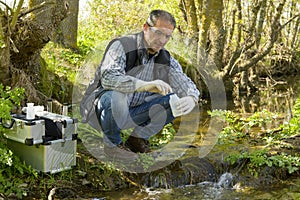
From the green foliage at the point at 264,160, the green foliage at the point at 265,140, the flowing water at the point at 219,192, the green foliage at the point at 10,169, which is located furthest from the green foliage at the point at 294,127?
the green foliage at the point at 10,169

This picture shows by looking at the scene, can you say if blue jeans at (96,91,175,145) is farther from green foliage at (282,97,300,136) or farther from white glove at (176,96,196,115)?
green foliage at (282,97,300,136)

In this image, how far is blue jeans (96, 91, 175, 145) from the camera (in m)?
4.10

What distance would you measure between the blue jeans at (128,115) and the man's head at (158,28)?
1.74 feet

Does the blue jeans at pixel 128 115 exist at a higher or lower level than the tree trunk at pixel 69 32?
lower

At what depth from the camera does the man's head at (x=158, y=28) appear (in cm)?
408

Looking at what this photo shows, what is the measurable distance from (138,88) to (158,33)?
1.74ft

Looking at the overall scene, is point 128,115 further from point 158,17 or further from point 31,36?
point 31,36

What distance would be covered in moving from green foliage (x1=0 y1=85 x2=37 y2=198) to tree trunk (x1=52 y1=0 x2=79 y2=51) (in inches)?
185

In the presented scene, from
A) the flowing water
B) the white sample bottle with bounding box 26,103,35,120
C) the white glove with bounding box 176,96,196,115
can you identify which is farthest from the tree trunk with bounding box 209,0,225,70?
the white sample bottle with bounding box 26,103,35,120

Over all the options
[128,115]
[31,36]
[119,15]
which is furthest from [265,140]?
[119,15]

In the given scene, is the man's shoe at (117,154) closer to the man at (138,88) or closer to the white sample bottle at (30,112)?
the man at (138,88)

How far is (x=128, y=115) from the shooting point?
4.32 meters

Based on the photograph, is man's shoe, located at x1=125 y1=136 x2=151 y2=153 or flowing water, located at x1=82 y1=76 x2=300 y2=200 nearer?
flowing water, located at x1=82 y1=76 x2=300 y2=200

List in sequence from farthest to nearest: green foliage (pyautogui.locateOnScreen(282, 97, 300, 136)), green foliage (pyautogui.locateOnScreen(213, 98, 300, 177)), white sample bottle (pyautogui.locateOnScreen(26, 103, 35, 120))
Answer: green foliage (pyautogui.locateOnScreen(282, 97, 300, 136)) → green foliage (pyautogui.locateOnScreen(213, 98, 300, 177)) → white sample bottle (pyautogui.locateOnScreen(26, 103, 35, 120))
